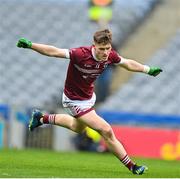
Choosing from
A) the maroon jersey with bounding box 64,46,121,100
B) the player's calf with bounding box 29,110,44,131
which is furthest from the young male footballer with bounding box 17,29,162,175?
the player's calf with bounding box 29,110,44,131

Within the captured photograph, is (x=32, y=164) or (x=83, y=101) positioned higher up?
(x=83, y=101)

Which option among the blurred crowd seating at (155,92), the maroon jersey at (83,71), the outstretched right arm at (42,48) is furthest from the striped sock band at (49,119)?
the blurred crowd seating at (155,92)

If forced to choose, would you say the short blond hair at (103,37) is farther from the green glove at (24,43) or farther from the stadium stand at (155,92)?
the stadium stand at (155,92)

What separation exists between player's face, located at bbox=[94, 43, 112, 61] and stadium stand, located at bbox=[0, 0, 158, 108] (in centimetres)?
1222

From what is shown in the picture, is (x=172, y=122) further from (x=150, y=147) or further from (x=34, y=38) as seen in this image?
(x=34, y=38)

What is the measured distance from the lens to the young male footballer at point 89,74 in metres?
10.5

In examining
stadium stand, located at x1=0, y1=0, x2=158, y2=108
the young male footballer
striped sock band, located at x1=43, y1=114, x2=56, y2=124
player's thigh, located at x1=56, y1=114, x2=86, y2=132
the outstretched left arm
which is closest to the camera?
the young male footballer

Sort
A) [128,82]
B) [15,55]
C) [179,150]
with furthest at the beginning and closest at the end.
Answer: [15,55], [128,82], [179,150]

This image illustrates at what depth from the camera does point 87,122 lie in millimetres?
10781

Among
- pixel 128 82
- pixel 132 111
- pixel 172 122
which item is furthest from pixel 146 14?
pixel 172 122

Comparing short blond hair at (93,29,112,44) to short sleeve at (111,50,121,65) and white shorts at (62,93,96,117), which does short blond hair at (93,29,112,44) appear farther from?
white shorts at (62,93,96,117)

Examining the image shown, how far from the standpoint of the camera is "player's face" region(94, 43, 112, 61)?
1050 centimetres

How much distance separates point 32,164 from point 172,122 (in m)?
7.92

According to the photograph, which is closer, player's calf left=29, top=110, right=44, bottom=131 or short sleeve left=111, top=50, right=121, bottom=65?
short sleeve left=111, top=50, right=121, bottom=65
